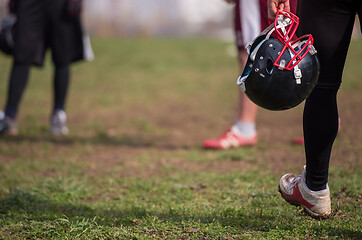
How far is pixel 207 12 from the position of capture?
32.5 m

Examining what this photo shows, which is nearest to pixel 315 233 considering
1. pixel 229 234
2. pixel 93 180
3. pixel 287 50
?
pixel 229 234

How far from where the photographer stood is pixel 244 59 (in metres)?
4.13

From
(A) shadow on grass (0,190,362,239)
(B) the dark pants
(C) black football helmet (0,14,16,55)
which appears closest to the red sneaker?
(A) shadow on grass (0,190,362,239)

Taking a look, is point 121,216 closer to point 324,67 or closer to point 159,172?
point 159,172

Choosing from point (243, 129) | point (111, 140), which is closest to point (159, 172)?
point (243, 129)

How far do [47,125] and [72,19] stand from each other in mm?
1310

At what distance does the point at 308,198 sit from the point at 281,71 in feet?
2.25

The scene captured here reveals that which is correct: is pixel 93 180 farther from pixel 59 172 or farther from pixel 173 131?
pixel 173 131

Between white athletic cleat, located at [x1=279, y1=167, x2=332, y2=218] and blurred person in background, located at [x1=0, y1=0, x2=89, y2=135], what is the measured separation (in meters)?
3.14

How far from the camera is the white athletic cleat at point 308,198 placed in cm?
227

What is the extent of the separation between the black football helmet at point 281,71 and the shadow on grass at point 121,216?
63 cm

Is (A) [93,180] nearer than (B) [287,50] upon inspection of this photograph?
No

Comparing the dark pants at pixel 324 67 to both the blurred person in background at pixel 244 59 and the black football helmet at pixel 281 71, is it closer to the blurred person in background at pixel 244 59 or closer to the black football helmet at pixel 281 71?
the black football helmet at pixel 281 71

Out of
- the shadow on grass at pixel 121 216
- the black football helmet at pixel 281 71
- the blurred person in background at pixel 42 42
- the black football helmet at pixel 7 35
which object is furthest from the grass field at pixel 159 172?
the black football helmet at pixel 7 35
